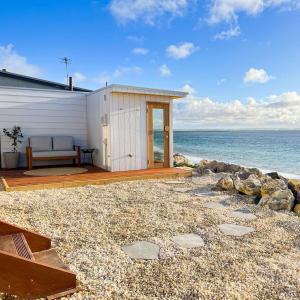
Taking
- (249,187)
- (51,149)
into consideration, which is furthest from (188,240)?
(51,149)

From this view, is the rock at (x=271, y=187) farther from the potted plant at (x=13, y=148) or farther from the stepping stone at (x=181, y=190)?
the potted plant at (x=13, y=148)

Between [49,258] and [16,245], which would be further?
[49,258]

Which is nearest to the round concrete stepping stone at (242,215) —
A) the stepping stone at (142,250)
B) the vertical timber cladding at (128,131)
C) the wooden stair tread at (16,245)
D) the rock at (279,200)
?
the rock at (279,200)

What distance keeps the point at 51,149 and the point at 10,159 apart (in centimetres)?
105

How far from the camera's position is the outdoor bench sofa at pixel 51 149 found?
6984 millimetres

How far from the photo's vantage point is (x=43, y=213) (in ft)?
11.6

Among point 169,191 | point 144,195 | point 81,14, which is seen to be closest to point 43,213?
Answer: point 144,195

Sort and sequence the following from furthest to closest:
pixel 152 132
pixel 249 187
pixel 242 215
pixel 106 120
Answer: pixel 152 132
pixel 106 120
pixel 249 187
pixel 242 215

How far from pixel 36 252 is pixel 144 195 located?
8.14 ft

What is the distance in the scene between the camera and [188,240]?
2.74m

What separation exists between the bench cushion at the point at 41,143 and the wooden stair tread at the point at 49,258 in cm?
553

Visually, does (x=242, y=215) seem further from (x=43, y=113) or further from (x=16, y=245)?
(x=43, y=113)

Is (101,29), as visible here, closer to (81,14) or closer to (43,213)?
(81,14)

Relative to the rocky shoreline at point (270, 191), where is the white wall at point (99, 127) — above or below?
above
